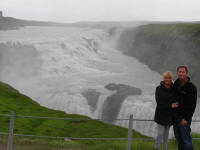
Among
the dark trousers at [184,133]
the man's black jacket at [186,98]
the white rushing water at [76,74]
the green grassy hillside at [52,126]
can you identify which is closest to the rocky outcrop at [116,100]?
the white rushing water at [76,74]

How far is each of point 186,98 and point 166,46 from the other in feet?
144

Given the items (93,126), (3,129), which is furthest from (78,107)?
(3,129)

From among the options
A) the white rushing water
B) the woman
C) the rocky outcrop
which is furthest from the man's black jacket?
the rocky outcrop

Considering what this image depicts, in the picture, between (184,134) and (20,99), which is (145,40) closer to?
(20,99)

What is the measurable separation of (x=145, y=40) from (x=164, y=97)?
51178mm

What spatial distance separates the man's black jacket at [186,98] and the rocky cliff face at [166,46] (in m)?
31.8

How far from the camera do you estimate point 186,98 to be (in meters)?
9.04

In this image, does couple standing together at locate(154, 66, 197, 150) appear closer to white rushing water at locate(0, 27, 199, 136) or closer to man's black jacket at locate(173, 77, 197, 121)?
man's black jacket at locate(173, 77, 197, 121)

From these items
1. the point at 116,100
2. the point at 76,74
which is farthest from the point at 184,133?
the point at 76,74

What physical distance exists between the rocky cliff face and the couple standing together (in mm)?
31452

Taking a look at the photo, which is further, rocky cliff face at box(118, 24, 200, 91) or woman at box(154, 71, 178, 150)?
rocky cliff face at box(118, 24, 200, 91)

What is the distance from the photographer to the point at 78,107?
113 ft

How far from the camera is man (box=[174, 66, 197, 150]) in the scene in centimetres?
902

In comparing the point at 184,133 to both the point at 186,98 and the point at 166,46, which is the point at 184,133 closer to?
the point at 186,98
